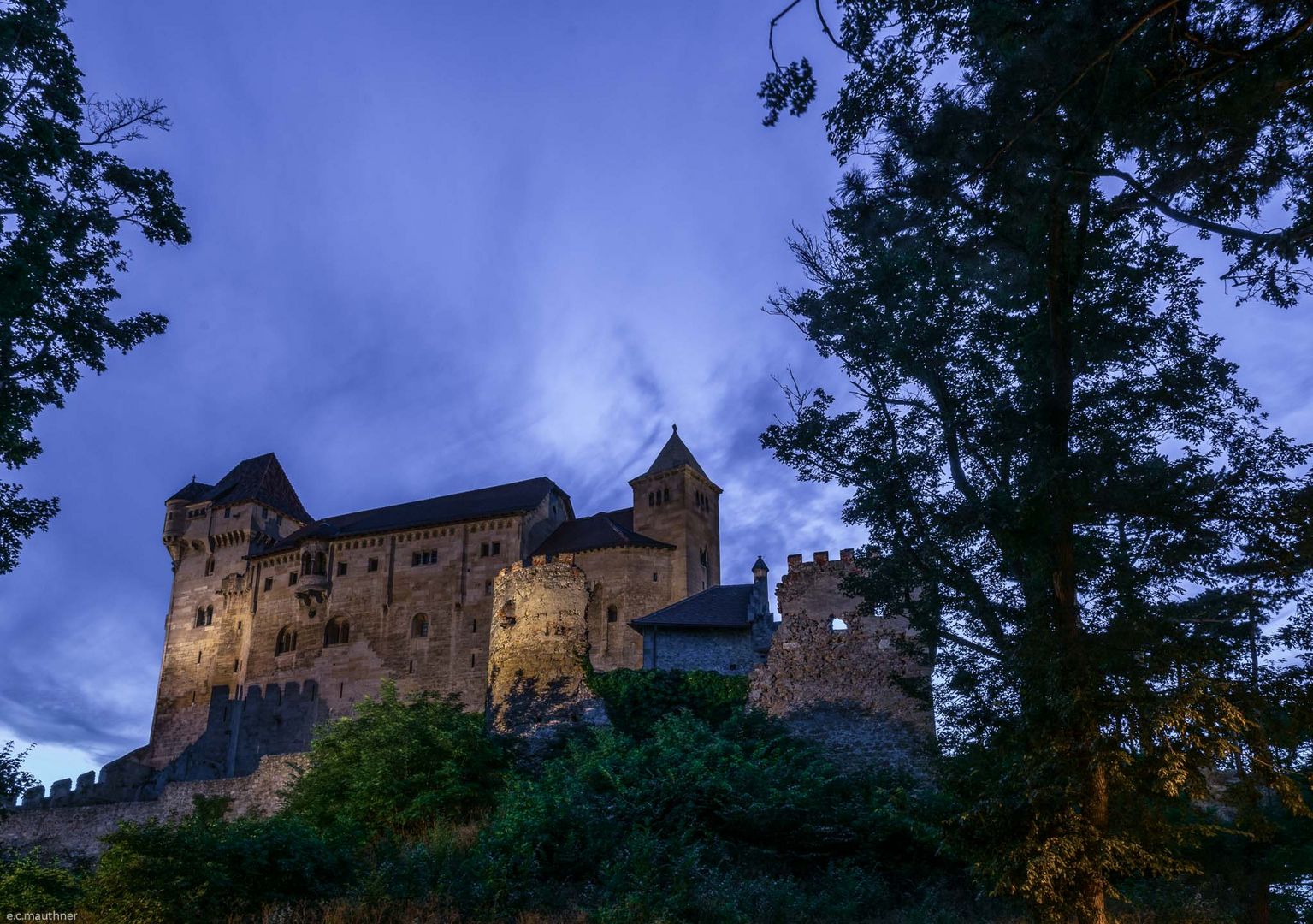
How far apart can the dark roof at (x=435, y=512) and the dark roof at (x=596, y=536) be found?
233cm

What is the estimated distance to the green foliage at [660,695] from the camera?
2822cm

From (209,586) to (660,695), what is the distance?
42.3 meters

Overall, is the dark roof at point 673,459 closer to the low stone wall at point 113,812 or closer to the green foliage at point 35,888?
the low stone wall at point 113,812

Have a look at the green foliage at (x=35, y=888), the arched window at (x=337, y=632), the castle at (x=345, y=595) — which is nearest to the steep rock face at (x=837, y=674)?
the castle at (x=345, y=595)

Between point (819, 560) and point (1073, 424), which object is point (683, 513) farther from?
point (1073, 424)

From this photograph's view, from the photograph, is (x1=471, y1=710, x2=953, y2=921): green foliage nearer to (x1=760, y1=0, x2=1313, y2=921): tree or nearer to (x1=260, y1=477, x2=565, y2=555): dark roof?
(x1=760, y1=0, x2=1313, y2=921): tree

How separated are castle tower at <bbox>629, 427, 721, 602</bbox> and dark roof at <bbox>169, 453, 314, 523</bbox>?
80.1 feet

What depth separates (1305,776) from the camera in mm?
11156

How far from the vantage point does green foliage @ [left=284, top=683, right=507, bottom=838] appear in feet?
76.4

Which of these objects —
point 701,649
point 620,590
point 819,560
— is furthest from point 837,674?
point 620,590

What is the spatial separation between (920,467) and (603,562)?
117 feet

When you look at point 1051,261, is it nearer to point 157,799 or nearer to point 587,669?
point 587,669

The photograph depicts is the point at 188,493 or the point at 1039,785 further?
the point at 188,493

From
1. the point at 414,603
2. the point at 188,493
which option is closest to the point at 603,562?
the point at 414,603
